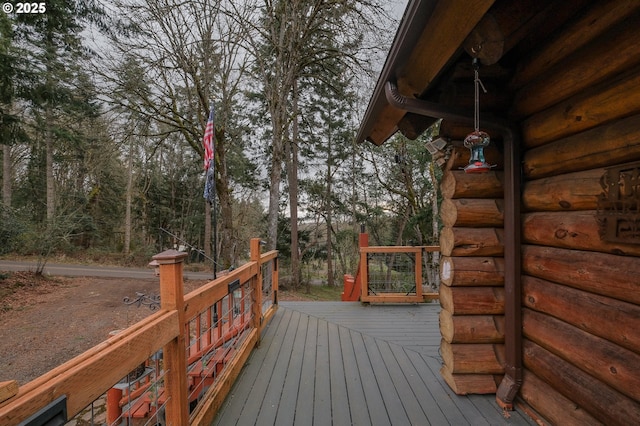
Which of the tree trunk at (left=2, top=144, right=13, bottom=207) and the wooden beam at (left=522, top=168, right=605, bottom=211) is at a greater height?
the tree trunk at (left=2, top=144, right=13, bottom=207)

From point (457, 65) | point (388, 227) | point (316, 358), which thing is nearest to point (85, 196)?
point (388, 227)

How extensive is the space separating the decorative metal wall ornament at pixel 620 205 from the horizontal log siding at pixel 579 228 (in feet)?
0.14

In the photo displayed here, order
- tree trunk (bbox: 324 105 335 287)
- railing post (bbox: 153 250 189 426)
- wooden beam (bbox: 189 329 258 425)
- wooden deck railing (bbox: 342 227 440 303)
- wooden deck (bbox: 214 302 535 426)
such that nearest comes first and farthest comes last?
1. railing post (bbox: 153 250 189 426)
2. wooden beam (bbox: 189 329 258 425)
3. wooden deck (bbox: 214 302 535 426)
4. wooden deck railing (bbox: 342 227 440 303)
5. tree trunk (bbox: 324 105 335 287)

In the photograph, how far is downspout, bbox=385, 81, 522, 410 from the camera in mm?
1956

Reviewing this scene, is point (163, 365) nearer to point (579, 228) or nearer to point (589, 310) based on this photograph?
point (589, 310)

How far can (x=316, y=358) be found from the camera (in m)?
2.77

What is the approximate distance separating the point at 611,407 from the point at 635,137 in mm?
1250

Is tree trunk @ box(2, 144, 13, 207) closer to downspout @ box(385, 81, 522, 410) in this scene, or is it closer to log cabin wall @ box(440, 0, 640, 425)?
downspout @ box(385, 81, 522, 410)

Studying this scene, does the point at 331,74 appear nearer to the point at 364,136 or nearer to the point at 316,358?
the point at 364,136

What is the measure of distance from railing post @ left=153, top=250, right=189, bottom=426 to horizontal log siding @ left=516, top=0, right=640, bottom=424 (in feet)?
6.88

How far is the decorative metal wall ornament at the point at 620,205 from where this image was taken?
1.24m

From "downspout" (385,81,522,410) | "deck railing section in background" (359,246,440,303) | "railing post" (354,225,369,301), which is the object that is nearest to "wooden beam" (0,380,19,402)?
"downspout" (385,81,522,410)

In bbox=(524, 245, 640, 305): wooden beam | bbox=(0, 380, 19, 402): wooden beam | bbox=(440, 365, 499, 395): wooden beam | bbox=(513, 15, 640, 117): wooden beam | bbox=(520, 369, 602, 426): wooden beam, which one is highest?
bbox=(513, 15, 640, 117): wooden beam

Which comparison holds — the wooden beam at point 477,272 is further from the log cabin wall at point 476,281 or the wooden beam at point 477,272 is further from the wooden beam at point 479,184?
the wooden beam at point 479,184
